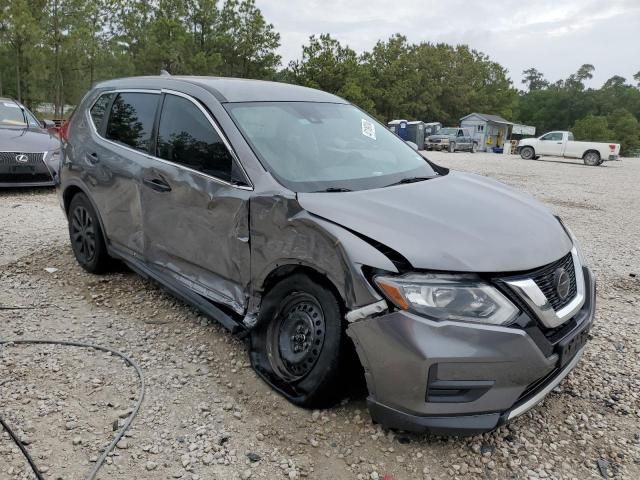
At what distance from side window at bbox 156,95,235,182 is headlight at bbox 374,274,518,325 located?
1318mm

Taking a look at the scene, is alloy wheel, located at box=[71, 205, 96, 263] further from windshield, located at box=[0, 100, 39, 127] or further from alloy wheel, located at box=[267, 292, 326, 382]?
windshield, located at box=[0, 100, 39, 127]

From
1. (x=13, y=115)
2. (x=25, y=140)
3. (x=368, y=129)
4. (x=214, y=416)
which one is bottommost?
(x=214, y=416)

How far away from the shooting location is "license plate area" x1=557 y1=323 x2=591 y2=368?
2336 mm

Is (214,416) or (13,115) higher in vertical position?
(13,115)

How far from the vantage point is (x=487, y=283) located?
2.21 metres

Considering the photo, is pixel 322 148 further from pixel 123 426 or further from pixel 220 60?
pixel 220 60

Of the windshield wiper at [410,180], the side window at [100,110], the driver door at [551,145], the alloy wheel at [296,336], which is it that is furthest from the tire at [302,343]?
the driver door at [551,145]

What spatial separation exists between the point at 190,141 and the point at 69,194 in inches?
79.9

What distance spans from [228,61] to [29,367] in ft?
134

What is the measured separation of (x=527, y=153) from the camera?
30.0m

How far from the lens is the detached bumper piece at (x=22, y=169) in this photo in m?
8.16

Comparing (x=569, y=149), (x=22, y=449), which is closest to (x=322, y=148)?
(x=22, y=449)

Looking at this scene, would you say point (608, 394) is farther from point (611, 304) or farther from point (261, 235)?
point (261, 235)

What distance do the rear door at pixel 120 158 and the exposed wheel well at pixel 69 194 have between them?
345mm
